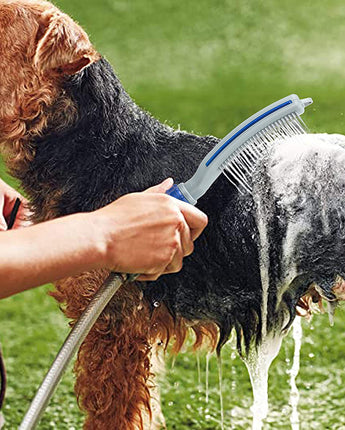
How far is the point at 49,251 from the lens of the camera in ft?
5.38

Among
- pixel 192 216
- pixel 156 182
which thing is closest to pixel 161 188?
pixel 192 216

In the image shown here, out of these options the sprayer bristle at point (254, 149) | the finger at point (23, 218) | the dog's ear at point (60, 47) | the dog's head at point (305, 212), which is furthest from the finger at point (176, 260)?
the finger at point (23, 218)

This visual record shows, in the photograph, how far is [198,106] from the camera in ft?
22.9

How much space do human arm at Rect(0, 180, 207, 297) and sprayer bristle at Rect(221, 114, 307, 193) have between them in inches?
14.7

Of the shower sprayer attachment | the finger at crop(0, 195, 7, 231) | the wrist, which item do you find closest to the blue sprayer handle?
the shower sprayer attachment

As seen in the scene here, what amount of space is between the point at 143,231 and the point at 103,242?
0.09 meters

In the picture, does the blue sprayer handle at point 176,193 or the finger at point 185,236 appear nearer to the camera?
the finger at point 185,236

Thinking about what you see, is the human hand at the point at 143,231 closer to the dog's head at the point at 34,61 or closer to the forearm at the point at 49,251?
the forearm at the point at 49,251

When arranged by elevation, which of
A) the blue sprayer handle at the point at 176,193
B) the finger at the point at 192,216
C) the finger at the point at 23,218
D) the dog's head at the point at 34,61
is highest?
the dog's head at the point at 34,61

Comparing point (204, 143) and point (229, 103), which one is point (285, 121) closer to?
point (204, 143)

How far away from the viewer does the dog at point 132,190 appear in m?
2.37

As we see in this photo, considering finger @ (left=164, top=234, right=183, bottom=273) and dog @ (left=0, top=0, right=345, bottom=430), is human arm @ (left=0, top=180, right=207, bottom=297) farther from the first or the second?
dog @ (left=0, top=0, right=345, bottom=430)

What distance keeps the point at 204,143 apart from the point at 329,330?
1854 millimetres

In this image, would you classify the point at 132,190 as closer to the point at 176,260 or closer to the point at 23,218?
the point at 23,218
